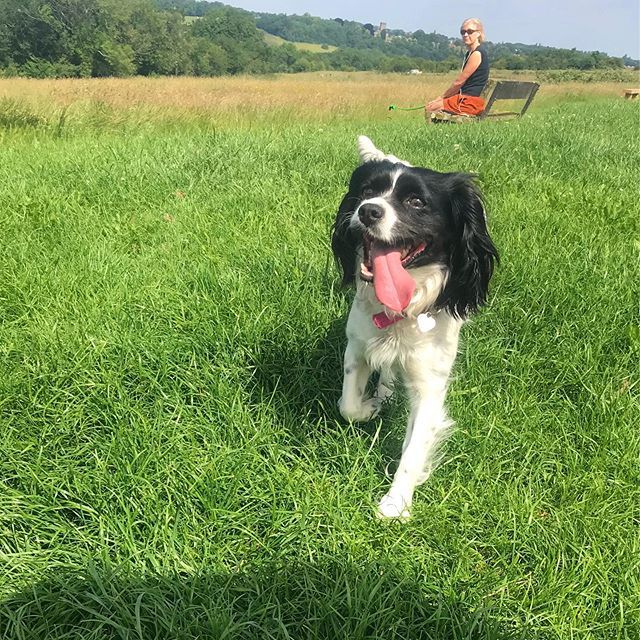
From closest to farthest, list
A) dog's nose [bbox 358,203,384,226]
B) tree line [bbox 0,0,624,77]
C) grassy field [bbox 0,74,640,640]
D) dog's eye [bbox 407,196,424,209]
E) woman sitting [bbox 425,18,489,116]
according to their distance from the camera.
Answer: grassy field [bbox 0,74,640,640], dog's nose [bbox 358,203,384,226], dog's eye [bbox 407,196,424,209], woman sitting [bbox 425,18,489,116], tree line [bbox 0,0,624,77]

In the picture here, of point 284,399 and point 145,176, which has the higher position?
point 145,176

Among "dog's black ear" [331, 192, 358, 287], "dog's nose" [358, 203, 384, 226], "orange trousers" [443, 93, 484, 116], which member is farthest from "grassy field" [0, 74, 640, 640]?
"orange trousers" [443, 93, 484, 116]

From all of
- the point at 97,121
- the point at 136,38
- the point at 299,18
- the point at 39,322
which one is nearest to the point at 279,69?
the point at 136,38

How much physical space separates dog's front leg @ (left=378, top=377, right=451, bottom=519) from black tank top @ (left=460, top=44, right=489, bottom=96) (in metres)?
8.12

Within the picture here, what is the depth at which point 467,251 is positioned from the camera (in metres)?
2.07

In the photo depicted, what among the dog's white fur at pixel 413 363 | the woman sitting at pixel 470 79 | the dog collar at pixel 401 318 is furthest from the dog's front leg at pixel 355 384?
the woman sitting at pixel 470 79

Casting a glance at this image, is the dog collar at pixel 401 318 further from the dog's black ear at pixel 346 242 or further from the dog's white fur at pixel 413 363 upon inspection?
the dog's black ear at pixel 346 242

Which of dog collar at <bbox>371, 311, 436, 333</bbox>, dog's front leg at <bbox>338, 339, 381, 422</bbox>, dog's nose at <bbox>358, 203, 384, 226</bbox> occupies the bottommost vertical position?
dog's front leg at <bbox>338, 339, 381, 422</bbox>

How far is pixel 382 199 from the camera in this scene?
1.98 meters

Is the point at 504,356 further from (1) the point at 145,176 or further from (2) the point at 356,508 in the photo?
(1) the point at 145,176

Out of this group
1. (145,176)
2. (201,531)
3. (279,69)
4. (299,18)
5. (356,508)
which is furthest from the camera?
(299,18)

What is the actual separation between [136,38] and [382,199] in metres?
58.4

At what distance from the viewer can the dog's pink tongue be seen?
189cm

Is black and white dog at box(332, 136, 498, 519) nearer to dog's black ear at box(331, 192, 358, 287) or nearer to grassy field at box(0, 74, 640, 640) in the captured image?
dog's black ear at box(331, 192, 358, 287)
